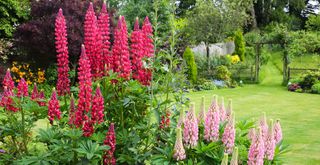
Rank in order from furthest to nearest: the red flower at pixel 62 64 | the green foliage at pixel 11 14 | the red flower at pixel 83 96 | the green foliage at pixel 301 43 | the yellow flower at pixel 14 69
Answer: the green foliage at pixel 301 43 < the green foliage at pixel 11 14 < the yellow flower at pixel 14 69 < the red flower at pixel 62 64 < the red flower at pixel 83 96

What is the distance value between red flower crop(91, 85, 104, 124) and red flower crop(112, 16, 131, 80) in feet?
1.43

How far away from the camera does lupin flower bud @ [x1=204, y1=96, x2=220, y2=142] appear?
3.07 metres

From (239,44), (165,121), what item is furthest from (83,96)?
(239,44)

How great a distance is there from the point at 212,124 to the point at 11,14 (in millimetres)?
12615

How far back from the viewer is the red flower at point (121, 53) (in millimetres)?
3564

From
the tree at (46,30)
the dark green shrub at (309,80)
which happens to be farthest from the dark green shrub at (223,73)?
the tree at (46,30)

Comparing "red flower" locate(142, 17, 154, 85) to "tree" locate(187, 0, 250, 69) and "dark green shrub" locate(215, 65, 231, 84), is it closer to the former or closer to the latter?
"dark green shrub" locate(215, 65, 231, 84)

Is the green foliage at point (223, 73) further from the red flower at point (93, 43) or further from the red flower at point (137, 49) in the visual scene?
the red flower at point (93, 43)

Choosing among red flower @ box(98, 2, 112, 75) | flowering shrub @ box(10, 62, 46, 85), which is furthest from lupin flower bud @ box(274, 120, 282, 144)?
flowering shrub @ box(10, 62, 46, 85)

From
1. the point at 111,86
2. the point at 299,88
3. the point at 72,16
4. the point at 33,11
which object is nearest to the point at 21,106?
the point at 111,86

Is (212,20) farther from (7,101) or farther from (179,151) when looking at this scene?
(179,151)

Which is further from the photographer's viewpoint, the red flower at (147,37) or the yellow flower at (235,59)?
the yellow flower at (235,59)

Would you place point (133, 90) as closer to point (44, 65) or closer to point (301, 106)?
point (301, 106)

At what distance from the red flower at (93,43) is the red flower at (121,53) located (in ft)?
0.51
